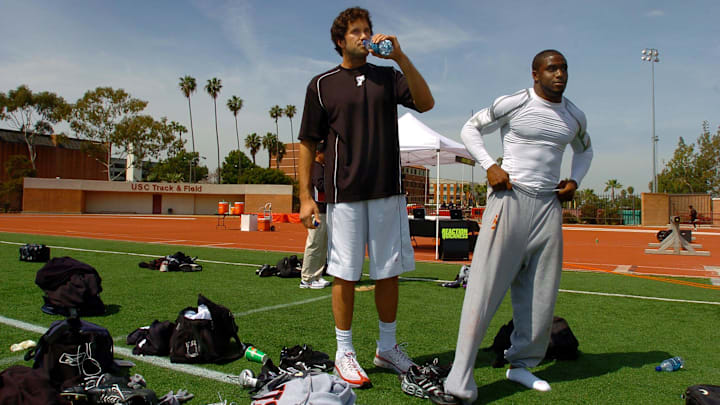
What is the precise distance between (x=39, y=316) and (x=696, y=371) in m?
5.41

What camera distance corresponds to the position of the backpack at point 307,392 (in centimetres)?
213

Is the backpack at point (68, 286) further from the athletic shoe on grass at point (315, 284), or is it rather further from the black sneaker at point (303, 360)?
the athletic shoe on grass at point (315, 284)

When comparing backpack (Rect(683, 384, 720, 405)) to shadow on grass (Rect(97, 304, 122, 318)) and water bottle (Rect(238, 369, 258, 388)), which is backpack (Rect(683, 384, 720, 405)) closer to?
water bottle (Rect(238, 369, 258, 388))

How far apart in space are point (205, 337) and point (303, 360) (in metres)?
0.77

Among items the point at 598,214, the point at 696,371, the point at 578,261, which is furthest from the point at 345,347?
the point at 598,214

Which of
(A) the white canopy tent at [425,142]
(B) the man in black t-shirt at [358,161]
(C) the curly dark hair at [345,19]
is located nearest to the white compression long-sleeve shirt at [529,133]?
(B) the man in black t-shirt at [358,161]

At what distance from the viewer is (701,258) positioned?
1301cm

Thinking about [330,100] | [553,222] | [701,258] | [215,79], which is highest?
[215,79]

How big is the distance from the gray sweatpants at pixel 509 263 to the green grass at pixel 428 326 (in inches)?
13.6

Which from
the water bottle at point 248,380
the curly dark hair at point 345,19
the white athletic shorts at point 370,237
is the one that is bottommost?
the water bottle at point 248,380

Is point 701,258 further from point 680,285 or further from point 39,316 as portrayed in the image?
point 39,316

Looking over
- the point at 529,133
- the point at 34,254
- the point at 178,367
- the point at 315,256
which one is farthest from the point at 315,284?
the point at 34,254

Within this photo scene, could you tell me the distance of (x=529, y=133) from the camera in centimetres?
262

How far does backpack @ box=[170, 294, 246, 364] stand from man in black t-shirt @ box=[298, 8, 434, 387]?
93 centimetres
